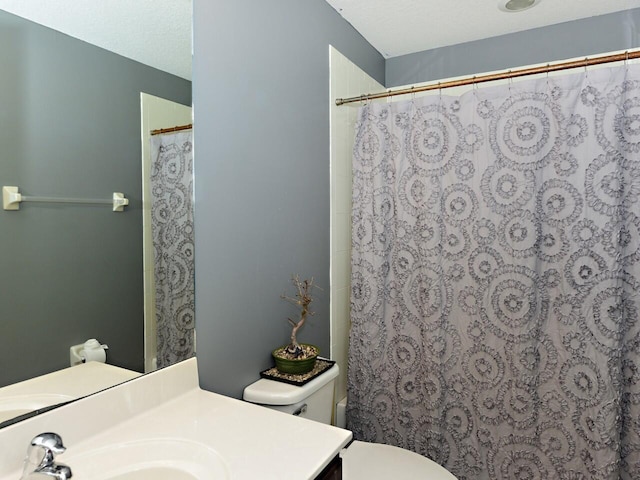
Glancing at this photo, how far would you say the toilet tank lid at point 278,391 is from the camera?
1346 mm

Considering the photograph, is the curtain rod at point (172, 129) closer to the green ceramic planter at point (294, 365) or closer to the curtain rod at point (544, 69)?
the green ceramic planter at point (294, 365)


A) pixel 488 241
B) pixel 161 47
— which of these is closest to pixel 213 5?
pixel 161 47

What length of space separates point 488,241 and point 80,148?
1535 mm

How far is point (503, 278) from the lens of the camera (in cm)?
176

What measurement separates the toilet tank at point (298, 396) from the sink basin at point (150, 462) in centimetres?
44

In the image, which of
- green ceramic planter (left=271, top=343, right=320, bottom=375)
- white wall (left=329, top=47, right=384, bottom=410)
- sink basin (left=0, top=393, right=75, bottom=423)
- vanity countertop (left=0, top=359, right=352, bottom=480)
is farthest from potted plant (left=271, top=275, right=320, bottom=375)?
sink basin (left=0, top=393, right=75, bottom=423)

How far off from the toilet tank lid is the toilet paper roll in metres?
0.53

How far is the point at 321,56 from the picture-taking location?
1.88 meters

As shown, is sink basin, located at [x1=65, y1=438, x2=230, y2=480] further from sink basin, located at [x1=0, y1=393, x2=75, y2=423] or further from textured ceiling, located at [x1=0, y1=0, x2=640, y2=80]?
textured ceiling, located at [x1=0, y1=0, x2=640, y2=80]

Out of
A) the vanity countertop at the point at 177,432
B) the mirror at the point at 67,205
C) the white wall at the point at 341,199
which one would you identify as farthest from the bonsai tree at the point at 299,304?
the mirror at the point at 67,205

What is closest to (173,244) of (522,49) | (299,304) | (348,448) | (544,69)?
(299,304)

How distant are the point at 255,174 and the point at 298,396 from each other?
0.77 meters

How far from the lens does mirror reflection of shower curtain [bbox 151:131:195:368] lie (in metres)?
1.16

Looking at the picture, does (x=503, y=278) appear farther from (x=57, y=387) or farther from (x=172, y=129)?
(x=57, y=387)
